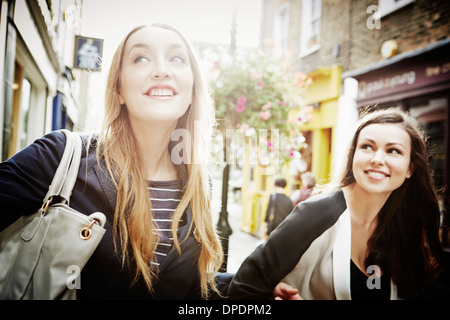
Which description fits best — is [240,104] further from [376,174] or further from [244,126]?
[376,174]

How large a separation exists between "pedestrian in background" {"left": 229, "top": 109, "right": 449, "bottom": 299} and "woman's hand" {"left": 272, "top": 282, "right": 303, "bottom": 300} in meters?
0.02

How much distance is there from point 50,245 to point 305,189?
44.3 inches

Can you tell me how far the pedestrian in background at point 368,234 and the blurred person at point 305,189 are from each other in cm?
9

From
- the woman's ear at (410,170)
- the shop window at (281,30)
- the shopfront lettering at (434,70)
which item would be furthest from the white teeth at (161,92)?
the shopfront lettering at (434,70)

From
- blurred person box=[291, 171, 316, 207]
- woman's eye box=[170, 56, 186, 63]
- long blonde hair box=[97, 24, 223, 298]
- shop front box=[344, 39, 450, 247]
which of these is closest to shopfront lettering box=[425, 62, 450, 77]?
shop front box=[344, 39, 450, 247]

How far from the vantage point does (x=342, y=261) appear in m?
1.38

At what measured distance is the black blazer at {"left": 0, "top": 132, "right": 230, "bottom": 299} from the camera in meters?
0.94

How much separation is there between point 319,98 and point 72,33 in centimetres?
126

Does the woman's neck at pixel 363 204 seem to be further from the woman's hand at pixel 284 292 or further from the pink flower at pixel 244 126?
the pink flower at pixel 244 126

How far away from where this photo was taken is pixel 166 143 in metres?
1.31

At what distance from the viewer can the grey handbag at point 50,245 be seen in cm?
92

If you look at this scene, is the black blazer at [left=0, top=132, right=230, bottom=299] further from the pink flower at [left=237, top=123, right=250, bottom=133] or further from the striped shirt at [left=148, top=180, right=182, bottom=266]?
the pink flower at [left=237, top=123, right=250, bottom=133]
